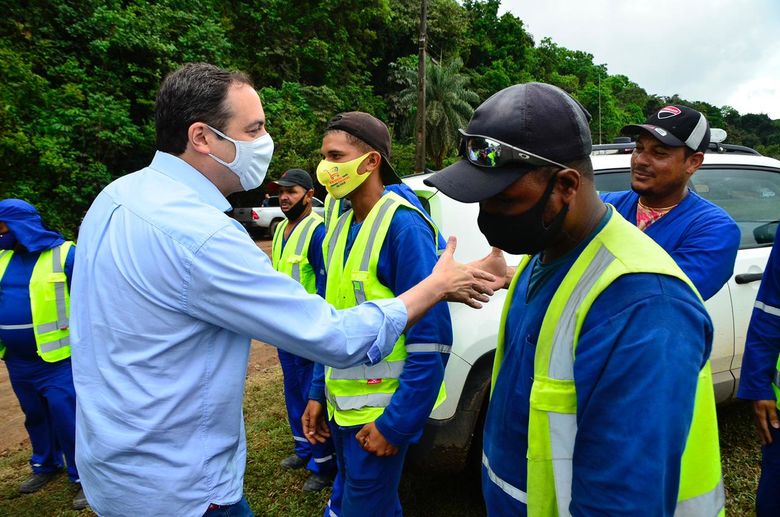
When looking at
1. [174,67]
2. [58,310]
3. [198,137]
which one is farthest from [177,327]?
[174,67]

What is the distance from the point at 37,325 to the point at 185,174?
285 cm

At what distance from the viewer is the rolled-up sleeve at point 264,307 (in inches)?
56.4

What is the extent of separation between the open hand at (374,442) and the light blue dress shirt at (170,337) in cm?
60

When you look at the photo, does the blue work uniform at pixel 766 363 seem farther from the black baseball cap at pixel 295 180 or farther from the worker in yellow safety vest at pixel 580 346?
the black baseball cap at pixel 295 180

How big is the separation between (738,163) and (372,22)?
31.3 m

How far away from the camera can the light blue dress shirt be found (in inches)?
56.8

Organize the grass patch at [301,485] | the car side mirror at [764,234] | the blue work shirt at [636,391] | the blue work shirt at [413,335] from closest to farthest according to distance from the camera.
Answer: the blue work shirt at [636,391] < the blue work shirt at [413,335] < the grass patch at [301,485] < the car side mirror at [764,234]

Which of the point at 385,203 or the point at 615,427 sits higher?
the point at 385,203

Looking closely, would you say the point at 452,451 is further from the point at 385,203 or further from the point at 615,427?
the point at 615,427

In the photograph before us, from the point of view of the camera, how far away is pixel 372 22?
31328 millimetres

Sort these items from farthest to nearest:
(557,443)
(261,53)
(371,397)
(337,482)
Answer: (261,53), (337,482), (371,397), (557,443)

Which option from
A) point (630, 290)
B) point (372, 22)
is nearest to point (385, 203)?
point (630, 290)

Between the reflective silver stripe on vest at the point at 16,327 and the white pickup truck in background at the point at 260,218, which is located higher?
the reflective silver stripe on vest at the point at 16,327

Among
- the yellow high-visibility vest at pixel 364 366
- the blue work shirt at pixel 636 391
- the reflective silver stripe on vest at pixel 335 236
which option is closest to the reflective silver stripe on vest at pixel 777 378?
the blue work shirt at pixel 636 391
